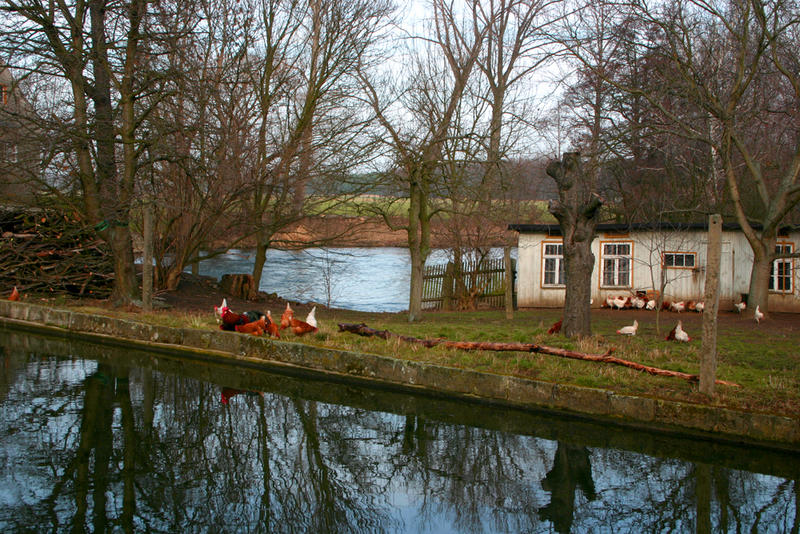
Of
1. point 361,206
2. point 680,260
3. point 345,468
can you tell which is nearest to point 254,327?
point 345,468

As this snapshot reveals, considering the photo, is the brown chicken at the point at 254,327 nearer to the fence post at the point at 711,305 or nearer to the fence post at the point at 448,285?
the fence post at the point at 711,305

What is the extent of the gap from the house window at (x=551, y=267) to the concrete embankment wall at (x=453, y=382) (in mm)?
15285

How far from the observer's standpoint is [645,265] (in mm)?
23547

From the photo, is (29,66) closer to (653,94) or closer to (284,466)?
(284,466)

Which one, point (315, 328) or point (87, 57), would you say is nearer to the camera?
point (315, 328)

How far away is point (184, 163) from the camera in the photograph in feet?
57.7

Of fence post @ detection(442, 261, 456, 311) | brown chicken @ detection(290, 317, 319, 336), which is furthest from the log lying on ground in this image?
fence post @ detection(442, 261, 456, 311)

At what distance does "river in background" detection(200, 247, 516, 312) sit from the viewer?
2618 centimetres

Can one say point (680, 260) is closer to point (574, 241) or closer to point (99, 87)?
point (574, 241)

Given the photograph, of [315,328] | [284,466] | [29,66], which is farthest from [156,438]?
[29,66]

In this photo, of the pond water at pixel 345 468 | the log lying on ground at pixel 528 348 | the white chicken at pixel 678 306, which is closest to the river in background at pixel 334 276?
the white chicken at pixel 678 306

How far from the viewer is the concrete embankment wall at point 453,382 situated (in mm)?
7215

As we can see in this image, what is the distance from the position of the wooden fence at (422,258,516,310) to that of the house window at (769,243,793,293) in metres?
9.28

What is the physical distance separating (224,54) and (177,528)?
730 inches
